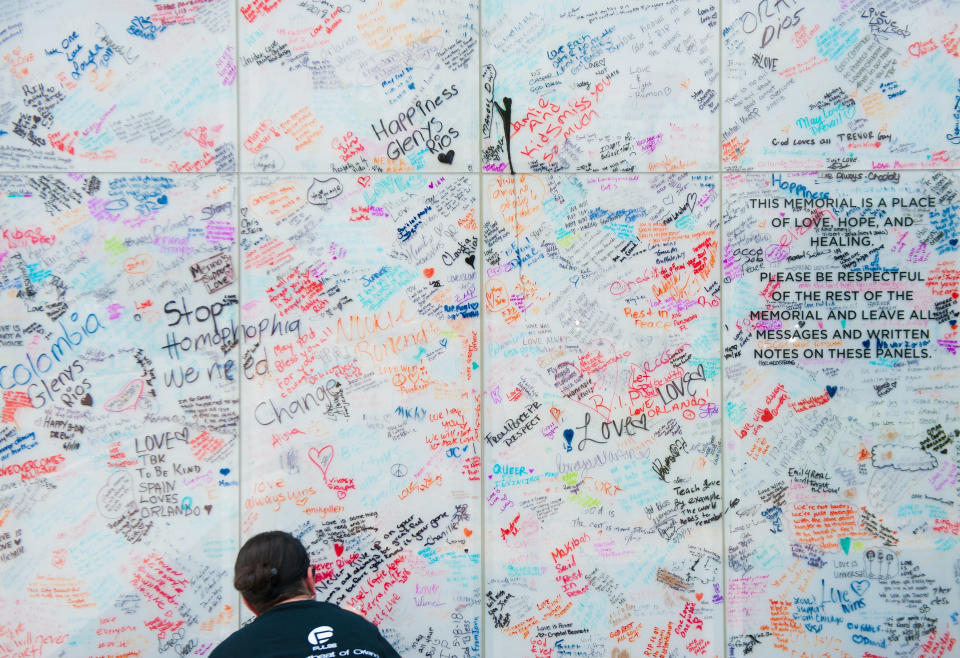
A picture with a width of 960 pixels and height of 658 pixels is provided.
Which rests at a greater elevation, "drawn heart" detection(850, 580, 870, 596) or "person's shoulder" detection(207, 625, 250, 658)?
"person's shoulder" detection(207, 625, 250, 658)

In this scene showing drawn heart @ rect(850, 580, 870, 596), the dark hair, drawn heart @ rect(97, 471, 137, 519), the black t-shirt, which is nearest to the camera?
the black t-shirt

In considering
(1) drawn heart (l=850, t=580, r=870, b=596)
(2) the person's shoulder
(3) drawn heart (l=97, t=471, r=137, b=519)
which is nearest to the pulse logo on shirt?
(2) the person's shoulder

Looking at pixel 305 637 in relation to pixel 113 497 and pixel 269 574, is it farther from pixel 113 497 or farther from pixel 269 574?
pixel 113 497

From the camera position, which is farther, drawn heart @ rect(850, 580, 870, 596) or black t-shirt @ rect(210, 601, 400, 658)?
drawn heart @ rect(850, 580, 870, 596)

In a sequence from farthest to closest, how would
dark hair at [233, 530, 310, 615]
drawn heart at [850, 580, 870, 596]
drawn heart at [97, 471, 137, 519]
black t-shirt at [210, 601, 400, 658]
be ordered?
drawn heart at [850, 580, 870, 596]
drawn heart at [97, 471, 137, 519]
dark hair at [233, 530, 310, 615]
black t-shirt at [210, 601, 400, 658]

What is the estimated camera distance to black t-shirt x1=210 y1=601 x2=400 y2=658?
2.44m

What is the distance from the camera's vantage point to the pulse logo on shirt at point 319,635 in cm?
246

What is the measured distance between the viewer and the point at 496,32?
169 inches

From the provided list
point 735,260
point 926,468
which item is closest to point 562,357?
point 735,260

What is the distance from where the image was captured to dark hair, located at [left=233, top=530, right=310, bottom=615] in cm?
274

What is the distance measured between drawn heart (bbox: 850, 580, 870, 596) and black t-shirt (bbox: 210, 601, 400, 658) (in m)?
3.10

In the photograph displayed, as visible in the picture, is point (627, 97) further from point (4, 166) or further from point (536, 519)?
point (4, 166)

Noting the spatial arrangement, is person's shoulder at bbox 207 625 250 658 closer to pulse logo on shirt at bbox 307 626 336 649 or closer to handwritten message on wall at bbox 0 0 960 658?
pulse logo on shirt at bbox 307 626 336 649

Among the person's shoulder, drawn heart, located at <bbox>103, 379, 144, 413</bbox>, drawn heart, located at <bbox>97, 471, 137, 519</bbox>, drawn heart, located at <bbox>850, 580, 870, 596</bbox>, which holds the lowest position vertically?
drawn heart, located at <bbox>850, 580, 870, 596</bbox>
